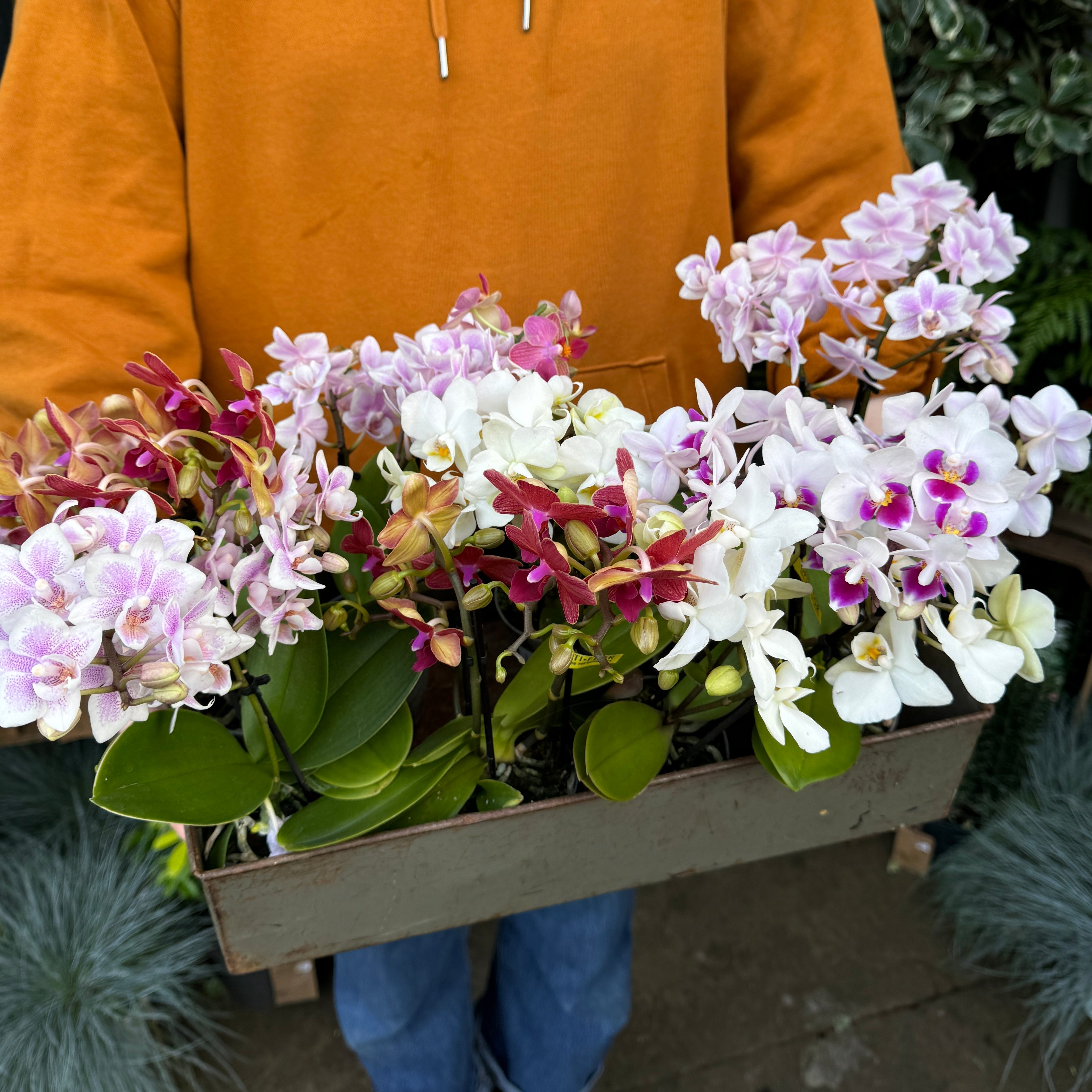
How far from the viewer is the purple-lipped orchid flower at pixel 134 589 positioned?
1.22 feet

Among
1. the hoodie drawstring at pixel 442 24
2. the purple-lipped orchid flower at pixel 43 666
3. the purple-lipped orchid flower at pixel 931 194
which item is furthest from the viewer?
the hoodie drawstring at pixel 442 24

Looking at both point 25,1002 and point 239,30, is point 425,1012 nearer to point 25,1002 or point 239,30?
point 25,1002

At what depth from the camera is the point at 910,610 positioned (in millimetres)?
440

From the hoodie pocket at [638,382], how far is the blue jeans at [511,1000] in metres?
0.56

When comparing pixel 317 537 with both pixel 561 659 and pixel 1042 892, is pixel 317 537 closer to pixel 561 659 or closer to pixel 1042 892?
pixel 561 659

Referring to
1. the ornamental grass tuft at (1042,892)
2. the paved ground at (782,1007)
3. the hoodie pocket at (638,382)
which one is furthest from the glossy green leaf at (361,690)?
the ornamental grass tuft at (1042,892)

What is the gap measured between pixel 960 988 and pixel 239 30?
1696mm

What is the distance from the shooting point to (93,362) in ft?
2.28

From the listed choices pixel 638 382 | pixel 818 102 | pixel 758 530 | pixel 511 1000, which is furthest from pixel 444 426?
pixel 511 1000

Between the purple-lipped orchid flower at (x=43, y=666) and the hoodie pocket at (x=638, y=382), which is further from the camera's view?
the hoodie pocket at (x=638, y=382)

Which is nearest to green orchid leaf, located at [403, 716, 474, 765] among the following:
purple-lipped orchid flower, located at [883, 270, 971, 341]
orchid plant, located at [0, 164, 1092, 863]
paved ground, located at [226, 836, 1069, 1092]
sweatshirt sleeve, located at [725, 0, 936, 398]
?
orchid plant, located at [0, 164, 1092, 863]

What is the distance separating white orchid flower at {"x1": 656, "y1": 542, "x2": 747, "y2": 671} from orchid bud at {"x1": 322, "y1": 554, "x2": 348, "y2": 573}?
0.51 feet

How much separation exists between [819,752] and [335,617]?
29cm

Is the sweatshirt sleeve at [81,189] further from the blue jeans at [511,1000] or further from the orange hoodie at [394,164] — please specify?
the blue jeans at [511,1000]
